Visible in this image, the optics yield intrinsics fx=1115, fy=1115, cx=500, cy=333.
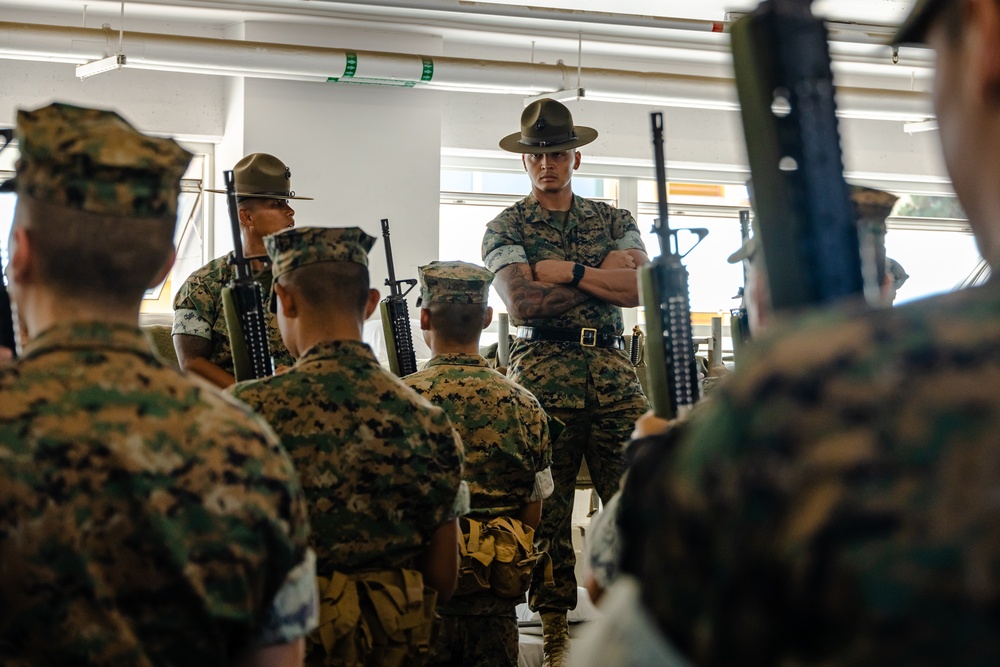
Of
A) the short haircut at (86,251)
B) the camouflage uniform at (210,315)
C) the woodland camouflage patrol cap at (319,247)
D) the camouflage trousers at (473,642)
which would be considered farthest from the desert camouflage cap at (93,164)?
the camouflage uniform at (210,315)

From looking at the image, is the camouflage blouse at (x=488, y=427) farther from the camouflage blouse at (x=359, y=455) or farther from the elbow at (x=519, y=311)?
the elbow at (x=519, y=311)

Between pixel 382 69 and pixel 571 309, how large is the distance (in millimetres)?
3797

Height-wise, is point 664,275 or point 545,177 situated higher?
point 545,177

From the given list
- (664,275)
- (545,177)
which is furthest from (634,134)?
(664,275)

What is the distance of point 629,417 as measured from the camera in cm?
423

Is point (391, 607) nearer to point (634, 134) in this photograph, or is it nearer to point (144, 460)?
point (144, 460)

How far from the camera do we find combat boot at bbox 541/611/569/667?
13.0 feet

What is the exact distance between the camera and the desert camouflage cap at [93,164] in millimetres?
1437

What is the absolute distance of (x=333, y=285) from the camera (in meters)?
2.37

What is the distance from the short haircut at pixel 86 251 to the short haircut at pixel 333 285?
0.90 meters

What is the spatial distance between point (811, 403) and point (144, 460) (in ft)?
3.14

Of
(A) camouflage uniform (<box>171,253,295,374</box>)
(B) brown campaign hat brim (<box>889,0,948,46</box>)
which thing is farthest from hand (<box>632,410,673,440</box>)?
(A) camouflage uniform (<box>171,253,295,374</box>)

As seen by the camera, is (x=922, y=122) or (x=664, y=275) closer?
(x=664, y=275)

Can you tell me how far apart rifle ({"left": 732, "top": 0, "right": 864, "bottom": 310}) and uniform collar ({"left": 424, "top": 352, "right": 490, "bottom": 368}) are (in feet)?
6.50
